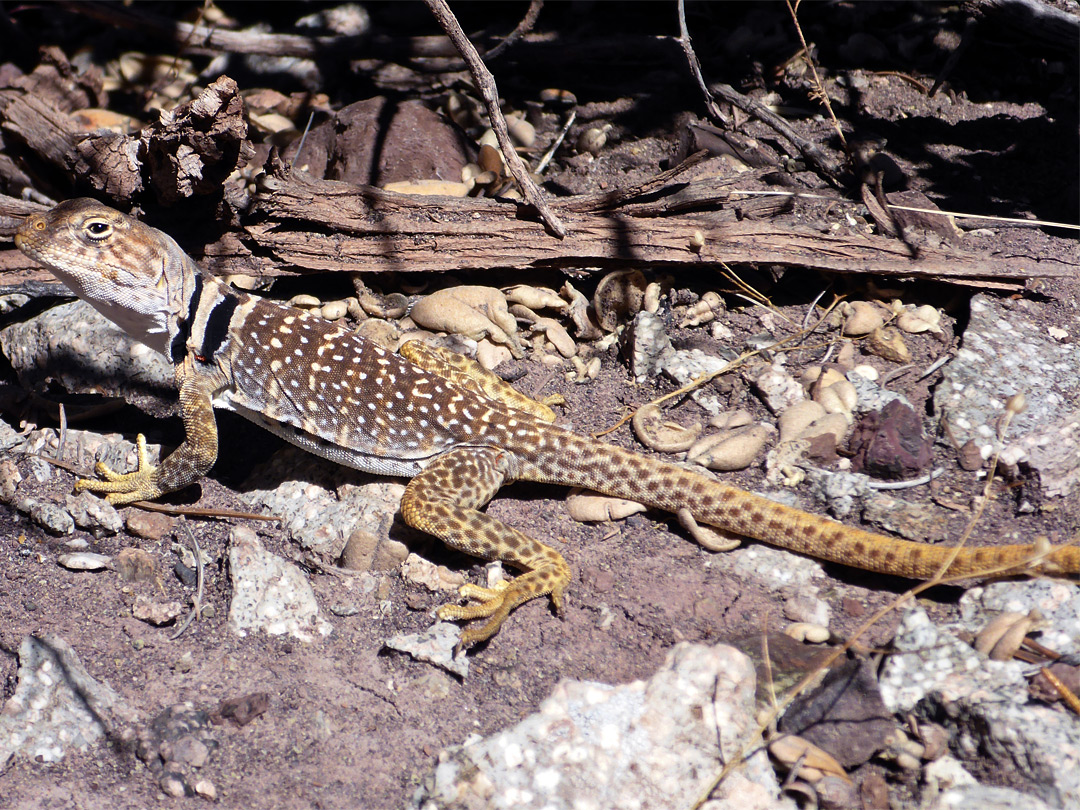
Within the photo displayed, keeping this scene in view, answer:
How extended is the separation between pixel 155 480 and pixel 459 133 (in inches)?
133

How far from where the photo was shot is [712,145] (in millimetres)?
5699

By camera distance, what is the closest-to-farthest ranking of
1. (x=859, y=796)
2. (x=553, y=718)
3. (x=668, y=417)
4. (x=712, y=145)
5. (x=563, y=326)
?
(x=859, y=796), (x=553, y=718), (x=668, y=417), (x=563, y=326), (x=712, y=145)

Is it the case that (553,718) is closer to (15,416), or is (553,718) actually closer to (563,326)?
(563,326)

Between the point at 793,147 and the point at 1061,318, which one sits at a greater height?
the point at 793,147

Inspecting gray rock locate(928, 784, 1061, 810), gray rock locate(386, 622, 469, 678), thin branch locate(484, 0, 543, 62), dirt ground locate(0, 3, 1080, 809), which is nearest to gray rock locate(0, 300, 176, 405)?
dirt ground locate(0, 3, 1080, 809)

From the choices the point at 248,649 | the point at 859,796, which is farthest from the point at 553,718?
the point at 248,649

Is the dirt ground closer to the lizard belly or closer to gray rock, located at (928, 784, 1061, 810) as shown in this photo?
gray rock, located at (928, 784, 1061, 810)

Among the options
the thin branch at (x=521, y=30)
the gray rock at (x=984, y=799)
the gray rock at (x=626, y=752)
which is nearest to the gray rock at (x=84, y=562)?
the gray rock at (x=626, y=752)

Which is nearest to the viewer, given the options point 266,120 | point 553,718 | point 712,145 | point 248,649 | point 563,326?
point 553,718

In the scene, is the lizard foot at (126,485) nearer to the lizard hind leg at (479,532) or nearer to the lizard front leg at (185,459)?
the lizard front leg at (185,459)

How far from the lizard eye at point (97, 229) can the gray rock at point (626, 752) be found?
117 inches

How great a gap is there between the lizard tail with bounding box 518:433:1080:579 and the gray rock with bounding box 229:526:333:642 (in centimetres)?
127

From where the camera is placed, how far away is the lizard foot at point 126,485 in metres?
4.23

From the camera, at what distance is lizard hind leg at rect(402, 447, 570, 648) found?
364 cm
